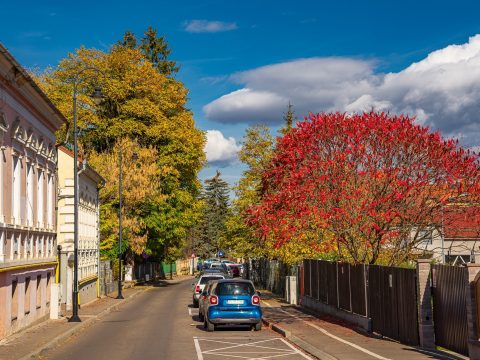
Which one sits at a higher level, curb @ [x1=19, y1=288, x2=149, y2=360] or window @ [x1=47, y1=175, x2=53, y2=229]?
window @ [x1=47, y1=175, x2=53, y2=229]

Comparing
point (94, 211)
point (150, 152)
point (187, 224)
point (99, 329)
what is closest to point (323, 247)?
point (99, 329)

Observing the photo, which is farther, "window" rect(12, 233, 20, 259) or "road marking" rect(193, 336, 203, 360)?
"window" rect(12, 233, 20, 259)

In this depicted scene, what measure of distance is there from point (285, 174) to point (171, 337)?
21.5 ft

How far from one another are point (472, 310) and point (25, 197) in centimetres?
1519

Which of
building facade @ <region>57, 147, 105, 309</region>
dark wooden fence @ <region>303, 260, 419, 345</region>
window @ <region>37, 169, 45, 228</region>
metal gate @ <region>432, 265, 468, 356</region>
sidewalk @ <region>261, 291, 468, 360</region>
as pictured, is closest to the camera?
metal gate @ <region>432, 265, 468, 356</region>

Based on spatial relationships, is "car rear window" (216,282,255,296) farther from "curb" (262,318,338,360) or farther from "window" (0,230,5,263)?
"window" (0,230,5,263)

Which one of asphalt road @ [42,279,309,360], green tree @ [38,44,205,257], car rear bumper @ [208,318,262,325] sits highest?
green tree @ [38,44,205,257]

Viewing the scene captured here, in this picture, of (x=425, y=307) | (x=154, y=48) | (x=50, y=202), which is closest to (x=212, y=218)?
(x=154, y=48)

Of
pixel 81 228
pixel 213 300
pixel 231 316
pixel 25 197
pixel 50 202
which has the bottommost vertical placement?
pixel 231 316

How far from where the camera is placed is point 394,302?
18.4 meters

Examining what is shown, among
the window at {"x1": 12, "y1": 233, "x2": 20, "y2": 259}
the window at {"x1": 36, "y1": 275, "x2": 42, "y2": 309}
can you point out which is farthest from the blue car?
the window at {"x1": 36, "y1": 275, "x2": 42, "y2": 309}

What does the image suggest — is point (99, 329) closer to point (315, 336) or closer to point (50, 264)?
point (50, 264)

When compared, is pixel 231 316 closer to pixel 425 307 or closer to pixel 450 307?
pixel 425 307

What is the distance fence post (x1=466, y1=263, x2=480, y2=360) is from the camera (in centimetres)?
1356
